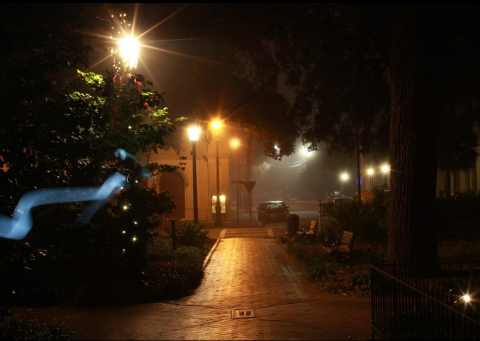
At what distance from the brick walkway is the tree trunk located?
2222mm

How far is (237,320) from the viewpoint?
7.80 meters

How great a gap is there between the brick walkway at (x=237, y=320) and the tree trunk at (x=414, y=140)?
222cm

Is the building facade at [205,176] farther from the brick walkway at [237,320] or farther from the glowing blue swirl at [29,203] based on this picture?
the glowing blue swirl at [29,203]

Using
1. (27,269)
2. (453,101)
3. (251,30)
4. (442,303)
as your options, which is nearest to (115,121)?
(27,269)

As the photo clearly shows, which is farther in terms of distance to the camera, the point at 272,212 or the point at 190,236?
the point at 272,212

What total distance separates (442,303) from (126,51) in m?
7.66

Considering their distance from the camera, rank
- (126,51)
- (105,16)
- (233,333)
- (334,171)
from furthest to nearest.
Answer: (334,171), (126,51), (105,16), (233,333)

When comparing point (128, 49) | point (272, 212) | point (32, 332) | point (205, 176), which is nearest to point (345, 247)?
point (128, 49)

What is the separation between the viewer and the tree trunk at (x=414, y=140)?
10.2 meters

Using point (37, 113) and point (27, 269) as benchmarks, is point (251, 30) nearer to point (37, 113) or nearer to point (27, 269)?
point (37, 113)

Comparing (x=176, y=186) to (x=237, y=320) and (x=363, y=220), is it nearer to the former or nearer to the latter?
(x=363, y=220)

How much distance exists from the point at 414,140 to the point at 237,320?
5476 mm

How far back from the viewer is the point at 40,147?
618 centimetres

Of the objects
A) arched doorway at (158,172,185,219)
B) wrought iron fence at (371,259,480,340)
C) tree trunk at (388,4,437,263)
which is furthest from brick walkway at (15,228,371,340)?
arched doorway at (158,172,185,219)
